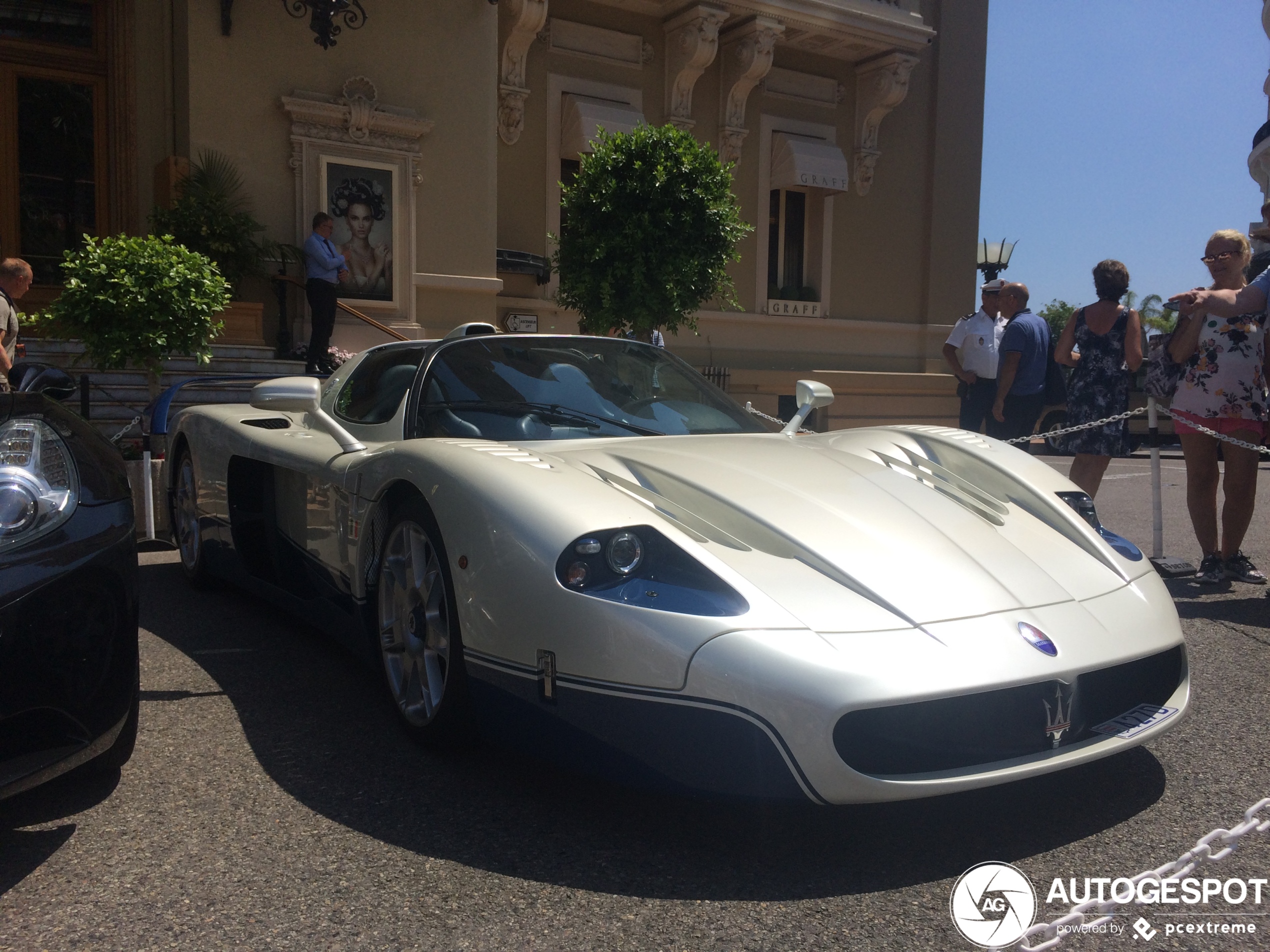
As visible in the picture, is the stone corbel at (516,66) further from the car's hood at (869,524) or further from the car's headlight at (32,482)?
the car's headlight at (32,482)

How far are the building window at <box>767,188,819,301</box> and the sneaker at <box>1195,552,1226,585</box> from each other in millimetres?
11375

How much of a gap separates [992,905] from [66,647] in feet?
6.14

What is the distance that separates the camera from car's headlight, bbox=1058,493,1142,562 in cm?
300

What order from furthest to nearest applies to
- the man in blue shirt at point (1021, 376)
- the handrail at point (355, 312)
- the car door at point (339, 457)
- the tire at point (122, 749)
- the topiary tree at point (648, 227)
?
the handrail at point (355, 312), the topiary tree at point (648, 227), the man in blue shirt at point (1021, 376), the car door at point (339, 457), the tire at point (122, 749)

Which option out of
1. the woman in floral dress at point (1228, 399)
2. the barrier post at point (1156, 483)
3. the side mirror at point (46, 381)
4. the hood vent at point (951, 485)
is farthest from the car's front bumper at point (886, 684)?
the barrier post at point (1156, 483)

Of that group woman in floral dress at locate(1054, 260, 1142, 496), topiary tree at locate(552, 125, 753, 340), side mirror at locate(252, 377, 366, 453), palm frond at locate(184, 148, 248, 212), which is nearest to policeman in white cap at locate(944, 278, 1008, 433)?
woman in floral dress at locate(1054, 260, 1142, 496)

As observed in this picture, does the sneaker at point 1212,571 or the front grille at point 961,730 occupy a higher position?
the front grille at point 961,730

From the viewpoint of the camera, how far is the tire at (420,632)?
106 inches

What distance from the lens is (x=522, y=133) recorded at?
45.6 feet

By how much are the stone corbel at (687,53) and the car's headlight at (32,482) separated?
42.9 ft

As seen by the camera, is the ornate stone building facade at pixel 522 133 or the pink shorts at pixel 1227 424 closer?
the pink shorts at pixel 1227 424

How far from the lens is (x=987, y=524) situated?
2.92 m

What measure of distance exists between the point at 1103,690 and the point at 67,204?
11984 mm

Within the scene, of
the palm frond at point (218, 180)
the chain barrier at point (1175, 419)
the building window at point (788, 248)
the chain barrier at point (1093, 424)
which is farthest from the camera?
the building window at point (788, 248)
